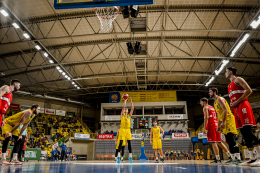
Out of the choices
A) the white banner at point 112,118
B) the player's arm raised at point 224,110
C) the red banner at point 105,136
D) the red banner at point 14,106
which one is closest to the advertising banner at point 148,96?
the white banner at point 112,118

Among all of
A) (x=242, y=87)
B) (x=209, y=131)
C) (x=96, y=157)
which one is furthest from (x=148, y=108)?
(x=242, y=87)

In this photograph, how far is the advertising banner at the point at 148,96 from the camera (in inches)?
1000

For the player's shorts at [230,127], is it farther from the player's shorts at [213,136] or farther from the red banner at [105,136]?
the red banner at [105,136]

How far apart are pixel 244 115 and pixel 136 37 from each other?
1225 centimetres

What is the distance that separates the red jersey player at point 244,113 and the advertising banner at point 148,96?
2139cm

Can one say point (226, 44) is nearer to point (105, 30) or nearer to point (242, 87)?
point (105, 30)

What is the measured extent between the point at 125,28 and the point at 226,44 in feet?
27.5

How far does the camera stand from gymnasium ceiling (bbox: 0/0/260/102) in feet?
38.8

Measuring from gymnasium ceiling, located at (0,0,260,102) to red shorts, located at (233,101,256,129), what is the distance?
8973mm

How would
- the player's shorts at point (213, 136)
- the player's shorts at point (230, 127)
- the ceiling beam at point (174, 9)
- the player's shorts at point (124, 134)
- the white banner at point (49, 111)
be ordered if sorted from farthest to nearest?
1. the white banner at point (49, 111)
2. the ceiling beam at point (174, 9)
3. the player's shorts at point (124, 134)
4. the player's shorts at point (213, 136)
5. the player's shorts at point (230, 127)

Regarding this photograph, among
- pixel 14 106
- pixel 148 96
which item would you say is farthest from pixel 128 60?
pixel 14 106

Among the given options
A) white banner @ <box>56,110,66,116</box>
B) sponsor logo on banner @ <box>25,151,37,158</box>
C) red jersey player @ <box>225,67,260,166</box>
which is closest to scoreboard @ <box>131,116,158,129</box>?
sponsor logo on banner @ <box>25,151,37,158</box>

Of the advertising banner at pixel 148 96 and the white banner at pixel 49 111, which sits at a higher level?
the advertising banner at pixel 148 96

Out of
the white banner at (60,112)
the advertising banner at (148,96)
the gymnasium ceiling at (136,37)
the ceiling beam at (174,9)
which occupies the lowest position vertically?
the white banner at (60,112)
